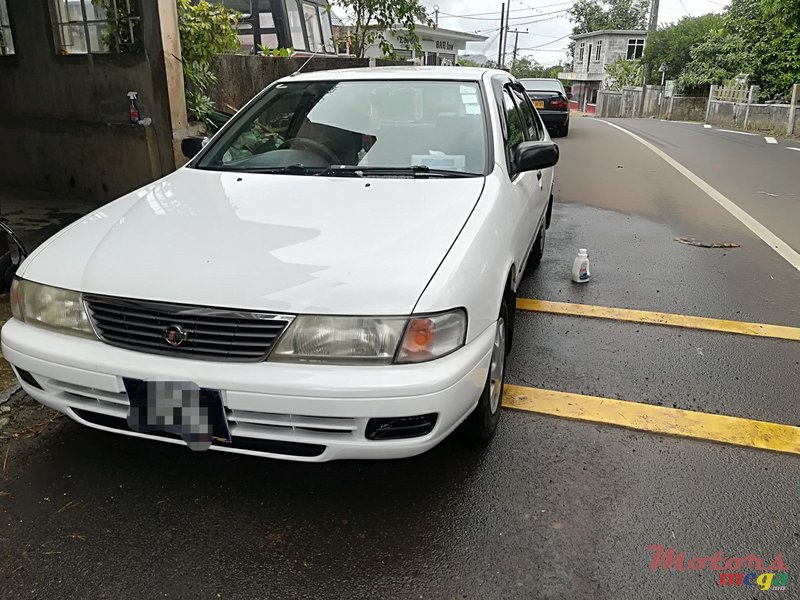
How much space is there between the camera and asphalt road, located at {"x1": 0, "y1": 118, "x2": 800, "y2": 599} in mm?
2207

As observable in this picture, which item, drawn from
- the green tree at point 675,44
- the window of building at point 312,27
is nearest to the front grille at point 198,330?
the window of building at point 312,27

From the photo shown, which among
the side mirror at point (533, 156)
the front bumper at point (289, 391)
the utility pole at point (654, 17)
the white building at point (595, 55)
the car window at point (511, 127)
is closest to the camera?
the front bumper at point (289, 391)

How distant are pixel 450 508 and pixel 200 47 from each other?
21.8ft

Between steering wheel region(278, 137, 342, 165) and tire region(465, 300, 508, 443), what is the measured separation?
124 centimetres

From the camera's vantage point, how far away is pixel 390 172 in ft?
10.8

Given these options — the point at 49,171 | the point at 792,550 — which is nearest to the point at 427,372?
the point at 792,550

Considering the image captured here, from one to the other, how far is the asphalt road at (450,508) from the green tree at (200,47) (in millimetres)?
4942

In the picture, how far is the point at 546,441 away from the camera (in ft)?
9.95

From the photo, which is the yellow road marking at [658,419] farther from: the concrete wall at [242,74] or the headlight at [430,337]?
the concrete wall at [242,74]

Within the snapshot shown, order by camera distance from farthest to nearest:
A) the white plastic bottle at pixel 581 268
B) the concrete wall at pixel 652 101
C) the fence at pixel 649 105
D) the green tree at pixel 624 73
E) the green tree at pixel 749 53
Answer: the green tree at pixel 624 73, the concrete wall at pixel 652 101, the fence at pixel 649 105, the green tree at pixel 749 53, the white plastic bottle at pixel 581 268

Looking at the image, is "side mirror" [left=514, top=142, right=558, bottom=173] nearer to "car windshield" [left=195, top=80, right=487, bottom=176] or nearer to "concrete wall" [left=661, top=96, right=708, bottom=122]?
"car windshield" [left=195, top=80, right=487, bottom=176]

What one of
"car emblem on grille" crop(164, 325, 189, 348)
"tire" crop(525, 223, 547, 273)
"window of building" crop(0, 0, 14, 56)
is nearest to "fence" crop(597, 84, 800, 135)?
"tire" crop(525, 223, 547, 273)

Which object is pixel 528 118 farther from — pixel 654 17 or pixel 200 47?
pixel 654 17

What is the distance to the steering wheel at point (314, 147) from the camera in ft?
11.6
